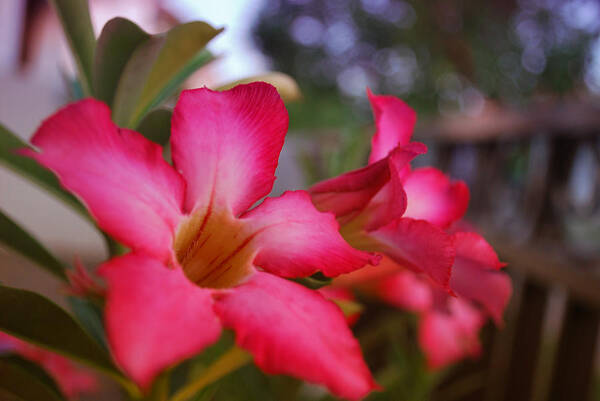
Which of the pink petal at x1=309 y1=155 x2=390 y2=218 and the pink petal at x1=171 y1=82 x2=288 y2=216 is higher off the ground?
the pink petal at x1=171 y1=82 x2=288 y2=216

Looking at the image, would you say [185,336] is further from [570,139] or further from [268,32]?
[268,32]

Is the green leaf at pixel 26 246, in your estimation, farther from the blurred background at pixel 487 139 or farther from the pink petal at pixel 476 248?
the pink petal at pixel 476 248

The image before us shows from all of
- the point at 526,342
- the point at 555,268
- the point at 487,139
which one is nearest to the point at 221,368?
the point at 555,268

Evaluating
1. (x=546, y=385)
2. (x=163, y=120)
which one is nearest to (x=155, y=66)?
(x=163, y=120)

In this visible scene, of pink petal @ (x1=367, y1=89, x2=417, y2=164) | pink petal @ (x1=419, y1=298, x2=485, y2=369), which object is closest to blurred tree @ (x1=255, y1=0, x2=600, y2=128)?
pink petal @ (x1=419, y1=298, x2=485, y2=369)

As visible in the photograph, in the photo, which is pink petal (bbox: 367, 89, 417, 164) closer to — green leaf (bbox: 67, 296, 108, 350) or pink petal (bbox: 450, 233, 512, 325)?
pink petal (bbox: 450, 233, 512, 325)

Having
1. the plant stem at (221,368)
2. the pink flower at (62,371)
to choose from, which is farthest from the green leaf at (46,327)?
the pink flower at (62,371)

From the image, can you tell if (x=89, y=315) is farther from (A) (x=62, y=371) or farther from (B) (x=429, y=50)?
(B) (x=429, y=50)
